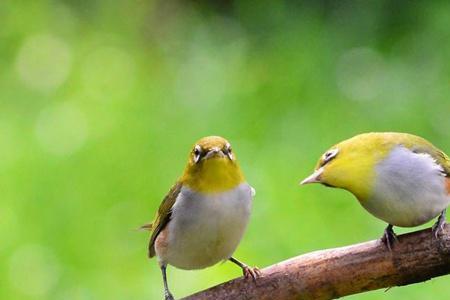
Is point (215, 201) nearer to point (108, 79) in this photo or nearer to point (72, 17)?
point (108, 79)

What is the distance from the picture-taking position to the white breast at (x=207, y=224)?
362cm

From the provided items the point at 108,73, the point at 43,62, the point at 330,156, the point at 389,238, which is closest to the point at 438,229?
the point at 389,238

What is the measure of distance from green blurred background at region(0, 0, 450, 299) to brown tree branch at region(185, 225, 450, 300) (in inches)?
61.9

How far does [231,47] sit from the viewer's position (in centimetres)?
717

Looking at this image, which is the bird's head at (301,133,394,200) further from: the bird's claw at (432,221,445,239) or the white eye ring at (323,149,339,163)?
the bird's claw at (432,221,445,239)

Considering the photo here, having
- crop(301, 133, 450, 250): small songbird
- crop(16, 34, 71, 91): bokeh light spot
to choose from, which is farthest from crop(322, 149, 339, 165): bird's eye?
crop(16, 34, 71, 91): bokeh light spot

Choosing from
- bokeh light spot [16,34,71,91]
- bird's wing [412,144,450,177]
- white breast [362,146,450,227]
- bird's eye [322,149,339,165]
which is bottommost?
white breast [362,146,450,227]

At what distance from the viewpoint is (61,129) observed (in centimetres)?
650

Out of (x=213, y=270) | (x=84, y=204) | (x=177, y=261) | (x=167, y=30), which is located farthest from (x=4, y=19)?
(x=177, y=261)

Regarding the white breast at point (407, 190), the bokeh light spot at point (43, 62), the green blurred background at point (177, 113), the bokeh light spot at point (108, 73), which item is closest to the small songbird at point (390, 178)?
the white breast at point (407, 190)

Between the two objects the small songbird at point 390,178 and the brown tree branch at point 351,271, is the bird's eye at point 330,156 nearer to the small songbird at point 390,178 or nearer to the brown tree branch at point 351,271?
the small songbird at point 390,178

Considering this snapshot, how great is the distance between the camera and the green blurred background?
5.58 meters

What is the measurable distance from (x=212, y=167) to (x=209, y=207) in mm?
122

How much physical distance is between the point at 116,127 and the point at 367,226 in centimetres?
161
